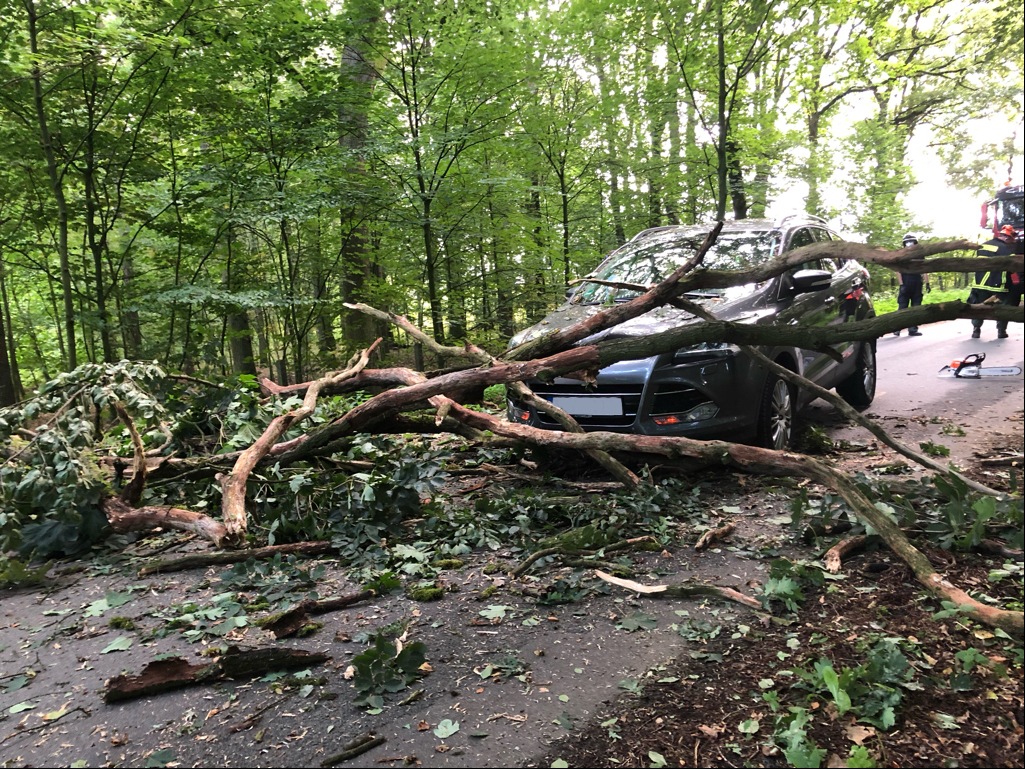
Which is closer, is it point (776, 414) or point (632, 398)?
point (632, 398)

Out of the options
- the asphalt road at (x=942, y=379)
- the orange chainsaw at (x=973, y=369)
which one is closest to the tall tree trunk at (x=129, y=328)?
the asphalt road at (x=942, y=379)

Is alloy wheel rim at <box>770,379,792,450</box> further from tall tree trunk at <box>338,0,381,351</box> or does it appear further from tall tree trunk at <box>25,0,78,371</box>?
tall tree trunk at <box>25,0,78,371</box>

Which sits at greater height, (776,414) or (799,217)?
(799,217)

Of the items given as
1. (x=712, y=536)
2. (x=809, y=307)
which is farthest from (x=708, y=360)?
(x=809, y=307)

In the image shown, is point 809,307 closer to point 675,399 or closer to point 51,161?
point 675,399

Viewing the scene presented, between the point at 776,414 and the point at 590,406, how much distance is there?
61.2 inches

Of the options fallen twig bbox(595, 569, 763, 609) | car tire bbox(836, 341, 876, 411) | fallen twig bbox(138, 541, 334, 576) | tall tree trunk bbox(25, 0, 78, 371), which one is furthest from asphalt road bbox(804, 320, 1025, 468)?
tall tree trunk bbox(25, 0, 78, 371)

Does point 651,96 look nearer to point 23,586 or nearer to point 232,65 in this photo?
point 232,65

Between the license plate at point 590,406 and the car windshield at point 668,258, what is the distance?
107 centimetres

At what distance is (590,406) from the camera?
185 inches

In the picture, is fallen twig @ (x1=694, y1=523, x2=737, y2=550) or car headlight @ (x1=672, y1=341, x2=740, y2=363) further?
car headlight @ (x1=672, y1=341, x2=740, y2=363)

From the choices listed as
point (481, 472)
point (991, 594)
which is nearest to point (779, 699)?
point (991, 594)

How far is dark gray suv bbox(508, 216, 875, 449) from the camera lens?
14.6ft

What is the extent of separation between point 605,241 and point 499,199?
3.94 m
